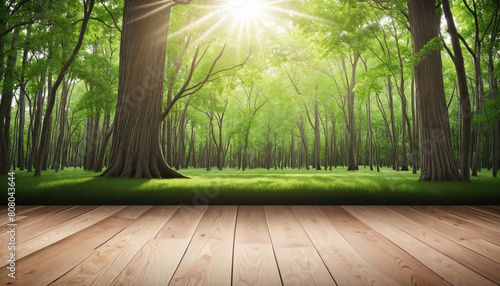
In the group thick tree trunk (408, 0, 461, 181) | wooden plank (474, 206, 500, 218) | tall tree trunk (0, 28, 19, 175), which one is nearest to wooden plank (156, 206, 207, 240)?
wooden plank (474, 206, 500, 218)

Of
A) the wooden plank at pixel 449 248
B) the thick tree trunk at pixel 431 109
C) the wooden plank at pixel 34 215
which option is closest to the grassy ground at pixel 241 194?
the wooden plank at pixel 34 215

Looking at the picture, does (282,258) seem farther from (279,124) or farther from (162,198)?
(279,124)

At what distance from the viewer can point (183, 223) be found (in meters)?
2.84

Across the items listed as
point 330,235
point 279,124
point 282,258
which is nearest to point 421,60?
point 330,235

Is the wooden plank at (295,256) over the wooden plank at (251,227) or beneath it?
over

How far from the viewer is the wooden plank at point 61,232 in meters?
1.92

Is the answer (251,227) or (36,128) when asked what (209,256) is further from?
(36,128)

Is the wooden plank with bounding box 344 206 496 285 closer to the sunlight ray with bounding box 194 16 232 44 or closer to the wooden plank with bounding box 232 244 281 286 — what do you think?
the wooden plank with bounding box 232 244 281 286

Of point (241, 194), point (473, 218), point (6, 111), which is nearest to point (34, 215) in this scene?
point (241, 194)

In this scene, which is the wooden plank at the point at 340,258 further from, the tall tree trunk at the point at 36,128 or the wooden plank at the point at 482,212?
the tall tree trunk at the point at 36,128

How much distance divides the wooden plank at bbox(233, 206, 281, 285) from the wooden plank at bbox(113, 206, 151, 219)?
4.51 feet

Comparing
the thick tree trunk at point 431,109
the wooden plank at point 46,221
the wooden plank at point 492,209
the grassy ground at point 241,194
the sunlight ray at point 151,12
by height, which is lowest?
the wooden plank at point 492,209

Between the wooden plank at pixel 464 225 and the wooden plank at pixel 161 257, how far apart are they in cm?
274

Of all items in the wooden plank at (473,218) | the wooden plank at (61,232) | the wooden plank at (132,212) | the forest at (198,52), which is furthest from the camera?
the forest at (198,52)
